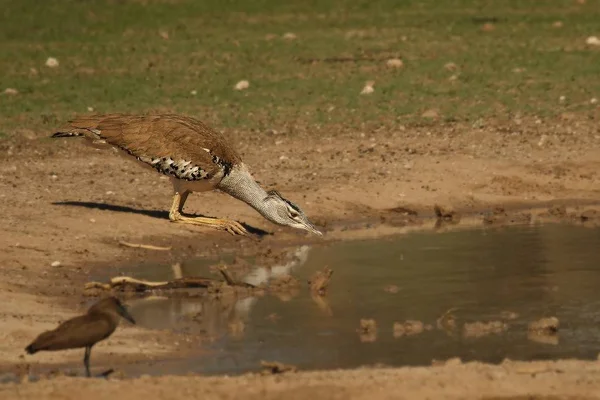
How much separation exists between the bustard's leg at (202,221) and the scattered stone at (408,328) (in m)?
4.11

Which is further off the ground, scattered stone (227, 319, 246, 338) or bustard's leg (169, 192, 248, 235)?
scattered stone (227, 319, 246, 338)

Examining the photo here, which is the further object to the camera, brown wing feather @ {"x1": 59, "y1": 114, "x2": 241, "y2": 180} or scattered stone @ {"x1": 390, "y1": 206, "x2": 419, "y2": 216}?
scattered stone @ {"x1": 390, "y1": 206, "x2": 419, "y2": 216}

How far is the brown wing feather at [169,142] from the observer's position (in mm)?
14297

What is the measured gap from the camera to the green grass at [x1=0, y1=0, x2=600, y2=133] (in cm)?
2086

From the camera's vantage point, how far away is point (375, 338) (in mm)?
10492

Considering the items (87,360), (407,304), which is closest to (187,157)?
(407,304)

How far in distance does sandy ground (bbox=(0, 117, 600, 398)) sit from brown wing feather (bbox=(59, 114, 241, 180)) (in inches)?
26.4

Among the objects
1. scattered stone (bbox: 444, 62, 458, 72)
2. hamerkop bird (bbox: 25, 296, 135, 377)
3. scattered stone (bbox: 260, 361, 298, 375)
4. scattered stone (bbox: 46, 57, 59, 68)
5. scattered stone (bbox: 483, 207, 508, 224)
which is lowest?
scattered stone (bbox: 46, 57, 59, 68)

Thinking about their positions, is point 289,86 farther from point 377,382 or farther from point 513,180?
point 377,382

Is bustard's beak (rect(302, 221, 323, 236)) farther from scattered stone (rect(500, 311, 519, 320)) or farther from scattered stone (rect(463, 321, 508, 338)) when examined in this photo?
scattered stone (rect(463, 321, 508, 338))

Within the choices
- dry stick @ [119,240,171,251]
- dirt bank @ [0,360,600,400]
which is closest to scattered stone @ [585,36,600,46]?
dry stick @ [119,240,171,251]

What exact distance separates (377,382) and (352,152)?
9895mm

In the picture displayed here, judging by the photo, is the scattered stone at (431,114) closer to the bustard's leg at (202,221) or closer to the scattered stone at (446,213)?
the scattered stone at (446,213)

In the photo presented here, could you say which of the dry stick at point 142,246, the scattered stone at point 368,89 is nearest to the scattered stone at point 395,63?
the scattered stone at point 368,89
